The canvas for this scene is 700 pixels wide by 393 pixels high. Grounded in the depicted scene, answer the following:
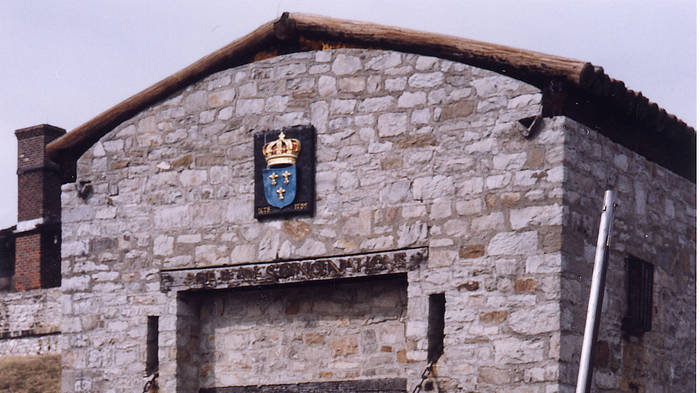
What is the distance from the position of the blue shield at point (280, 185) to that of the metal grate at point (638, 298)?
305 cm

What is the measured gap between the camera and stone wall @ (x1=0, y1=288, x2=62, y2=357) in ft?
68.8

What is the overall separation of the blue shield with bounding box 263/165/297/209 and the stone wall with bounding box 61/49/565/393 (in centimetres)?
21

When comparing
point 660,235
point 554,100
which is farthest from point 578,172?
point 660,235

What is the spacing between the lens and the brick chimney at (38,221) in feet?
79.6

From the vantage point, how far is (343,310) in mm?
10695

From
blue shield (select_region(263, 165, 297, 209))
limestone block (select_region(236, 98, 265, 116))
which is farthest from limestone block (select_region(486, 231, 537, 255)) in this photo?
limestone block (select_region(236, 98, 265, 116))

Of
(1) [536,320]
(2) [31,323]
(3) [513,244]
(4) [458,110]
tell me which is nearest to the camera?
(1) [536,320]

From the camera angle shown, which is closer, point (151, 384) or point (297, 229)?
point (297, 229)

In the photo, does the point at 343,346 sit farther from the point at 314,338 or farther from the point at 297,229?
the point at 297,229

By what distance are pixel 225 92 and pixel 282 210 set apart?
1.39m

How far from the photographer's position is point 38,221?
24.2m

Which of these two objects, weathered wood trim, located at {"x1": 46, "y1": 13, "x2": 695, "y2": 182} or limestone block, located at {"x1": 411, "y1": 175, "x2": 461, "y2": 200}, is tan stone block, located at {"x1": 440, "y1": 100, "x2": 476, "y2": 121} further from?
limestone block, located at {"x1": 411, "y1": 175, "x2": 461, "y2": 200}

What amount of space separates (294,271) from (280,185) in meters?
0.79

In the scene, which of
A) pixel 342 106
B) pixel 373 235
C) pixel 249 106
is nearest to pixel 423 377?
pixel 373 235
